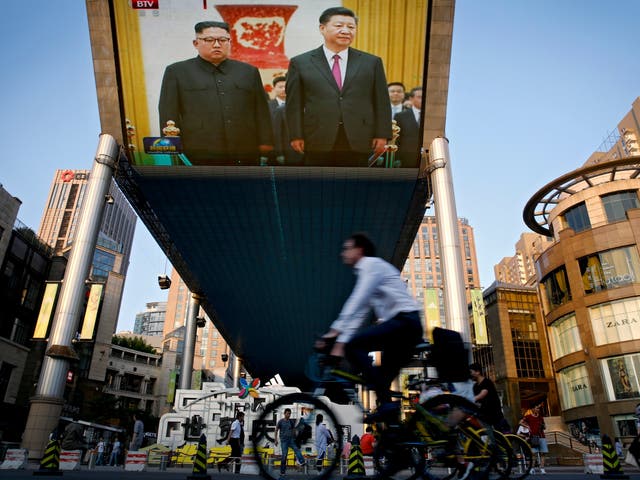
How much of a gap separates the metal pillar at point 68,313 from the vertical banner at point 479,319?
1537 centimetres

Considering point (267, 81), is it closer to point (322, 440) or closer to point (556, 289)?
point (322, 440)

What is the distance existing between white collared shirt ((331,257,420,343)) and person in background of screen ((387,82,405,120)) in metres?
16.0

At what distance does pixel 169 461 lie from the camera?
20.8 metres

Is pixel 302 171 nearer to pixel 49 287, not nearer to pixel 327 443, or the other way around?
pixel 49 287

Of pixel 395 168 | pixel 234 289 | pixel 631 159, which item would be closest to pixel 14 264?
pixel 234 289

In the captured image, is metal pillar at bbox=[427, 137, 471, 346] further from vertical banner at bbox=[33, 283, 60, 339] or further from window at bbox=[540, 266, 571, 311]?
window at bbox=[540, 266, 571, 311]

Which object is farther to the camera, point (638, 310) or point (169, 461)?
point (638, 310)

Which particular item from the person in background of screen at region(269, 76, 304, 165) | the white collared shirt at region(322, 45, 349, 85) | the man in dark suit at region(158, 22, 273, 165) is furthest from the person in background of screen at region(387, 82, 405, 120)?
the man in dark suit at region(158, 22, 273, 165)

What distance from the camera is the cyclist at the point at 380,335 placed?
380cm

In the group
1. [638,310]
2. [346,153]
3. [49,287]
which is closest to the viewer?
[49,287]

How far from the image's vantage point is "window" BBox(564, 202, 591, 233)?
3497 centimetres

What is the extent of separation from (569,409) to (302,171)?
28.3 meters

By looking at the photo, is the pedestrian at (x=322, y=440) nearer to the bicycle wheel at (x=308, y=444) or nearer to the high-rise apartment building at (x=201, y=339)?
the bicycle wheel at (x=308, y=444)

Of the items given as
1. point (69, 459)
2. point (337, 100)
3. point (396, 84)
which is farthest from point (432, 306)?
point (69, 459)
